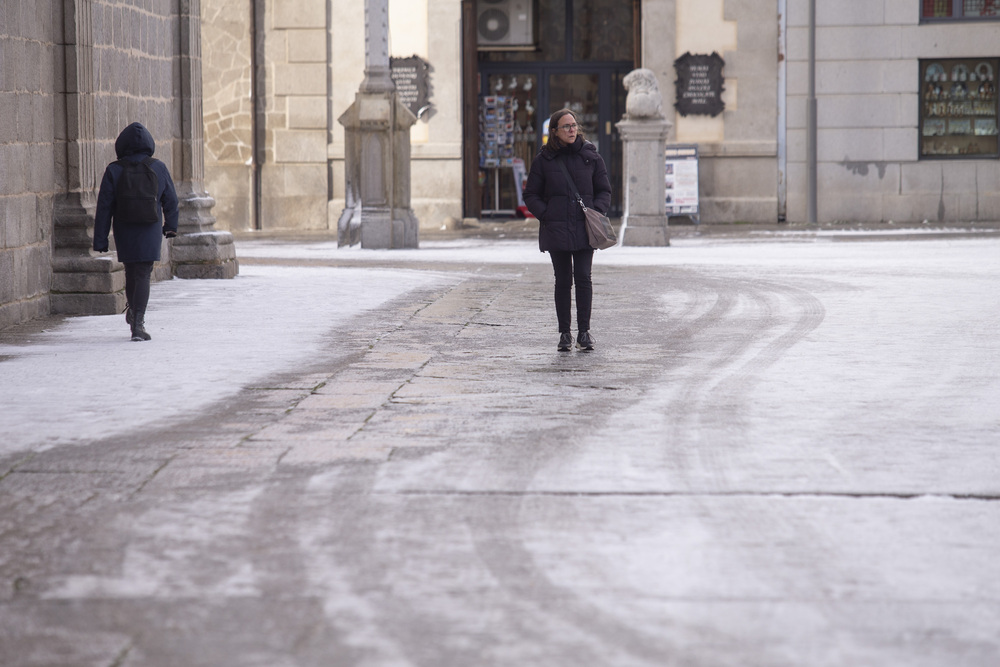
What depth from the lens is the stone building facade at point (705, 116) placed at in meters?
23.1

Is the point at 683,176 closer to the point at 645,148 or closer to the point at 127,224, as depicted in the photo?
the point at 645,148

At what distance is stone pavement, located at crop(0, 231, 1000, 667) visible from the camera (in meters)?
3.80

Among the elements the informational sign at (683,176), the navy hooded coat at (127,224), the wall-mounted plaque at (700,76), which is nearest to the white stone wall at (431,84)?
the informational sign at (683,176)

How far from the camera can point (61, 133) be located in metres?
11.8

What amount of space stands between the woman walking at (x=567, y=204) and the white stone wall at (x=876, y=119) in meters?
14.3

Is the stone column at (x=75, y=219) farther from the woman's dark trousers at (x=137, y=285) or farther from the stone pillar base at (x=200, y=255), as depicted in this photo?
the stone pillar base at (x=200, y=255)

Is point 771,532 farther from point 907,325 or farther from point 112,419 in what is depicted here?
point 907,325

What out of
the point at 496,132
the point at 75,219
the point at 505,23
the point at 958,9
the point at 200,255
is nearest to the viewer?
the point at 75,219

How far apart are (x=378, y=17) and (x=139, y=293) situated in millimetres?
9061

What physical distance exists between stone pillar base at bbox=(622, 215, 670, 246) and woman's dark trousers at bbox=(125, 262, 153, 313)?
9479 millimetres

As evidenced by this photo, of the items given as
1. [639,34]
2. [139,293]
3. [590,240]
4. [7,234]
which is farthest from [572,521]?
[639,34]

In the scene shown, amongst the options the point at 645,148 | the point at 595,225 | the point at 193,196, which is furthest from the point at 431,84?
the point at 595,225

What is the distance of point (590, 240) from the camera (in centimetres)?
940

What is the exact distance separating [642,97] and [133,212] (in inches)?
377
